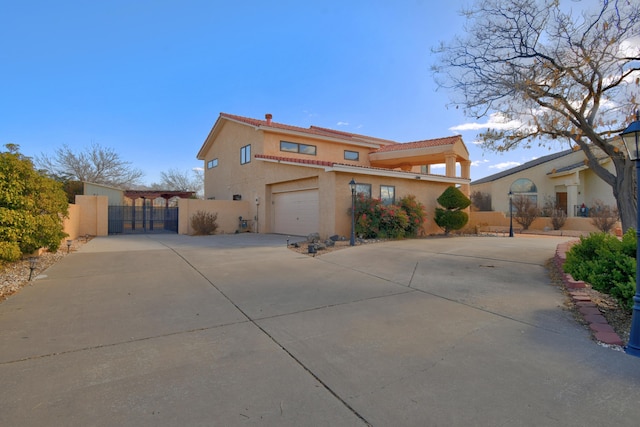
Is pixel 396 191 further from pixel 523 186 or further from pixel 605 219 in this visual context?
pixel 523 186

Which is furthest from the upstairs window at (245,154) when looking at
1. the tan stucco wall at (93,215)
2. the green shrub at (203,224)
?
the tan stucco wall at (93,215)

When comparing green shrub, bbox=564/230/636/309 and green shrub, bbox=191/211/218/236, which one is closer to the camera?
green shrub, bbox=564/230/636/309

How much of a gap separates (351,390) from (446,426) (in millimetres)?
757

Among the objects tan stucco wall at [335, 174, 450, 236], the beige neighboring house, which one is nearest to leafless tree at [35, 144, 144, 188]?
the beige neighboring house

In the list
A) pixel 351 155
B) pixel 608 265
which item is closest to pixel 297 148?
pixel 351 155

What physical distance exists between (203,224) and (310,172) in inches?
297

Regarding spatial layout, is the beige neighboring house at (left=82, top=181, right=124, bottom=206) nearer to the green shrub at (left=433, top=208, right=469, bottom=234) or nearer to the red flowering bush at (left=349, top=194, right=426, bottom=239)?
the red flowering bush at (left=349, top=194, right=426, bottom=239)

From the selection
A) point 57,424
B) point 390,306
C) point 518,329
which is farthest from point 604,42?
point 57,424

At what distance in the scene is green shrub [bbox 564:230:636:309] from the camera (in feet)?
13.4

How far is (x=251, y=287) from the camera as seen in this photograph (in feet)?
20.0

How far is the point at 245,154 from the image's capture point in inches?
816

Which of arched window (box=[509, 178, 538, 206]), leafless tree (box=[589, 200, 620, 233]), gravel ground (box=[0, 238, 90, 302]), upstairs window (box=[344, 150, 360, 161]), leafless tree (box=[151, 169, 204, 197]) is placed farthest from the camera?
leafless tree (box=[151, 169, 204, 197])

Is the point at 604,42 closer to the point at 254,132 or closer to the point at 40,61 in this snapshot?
the point at 254,132

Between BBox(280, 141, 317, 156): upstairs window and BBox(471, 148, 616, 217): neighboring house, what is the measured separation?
17418 mm
